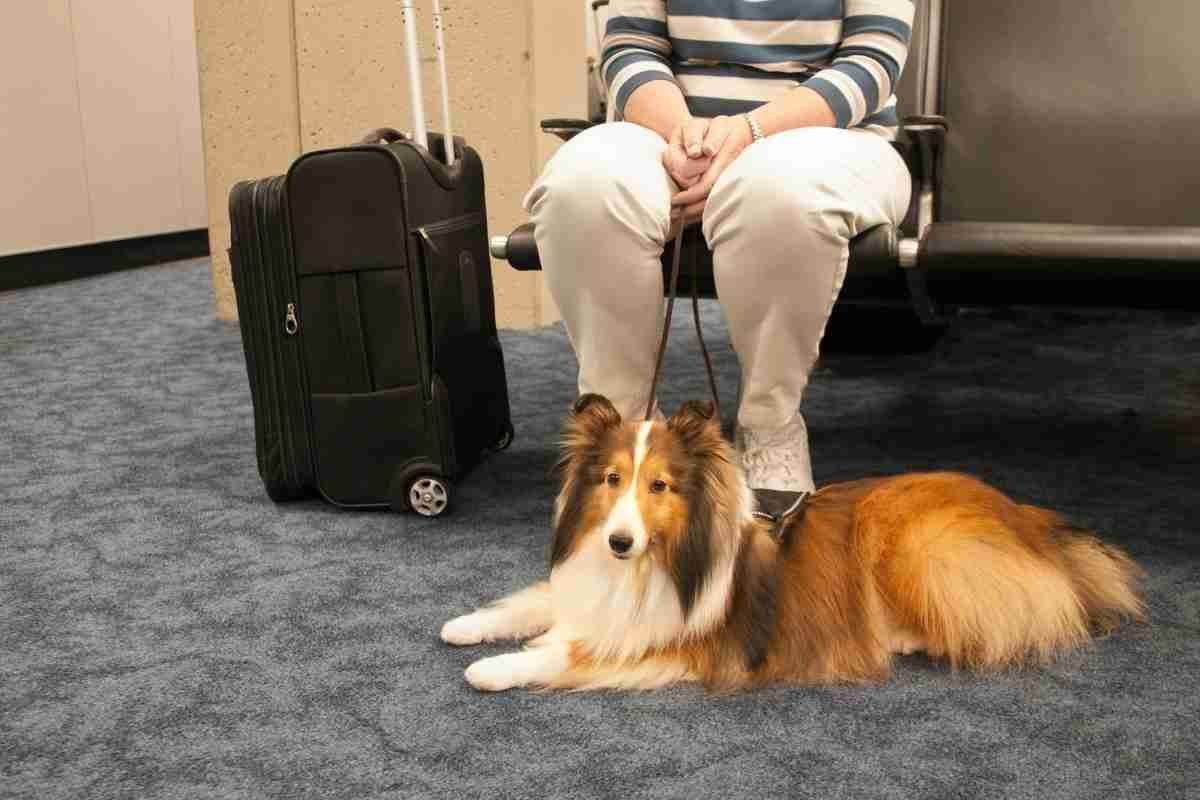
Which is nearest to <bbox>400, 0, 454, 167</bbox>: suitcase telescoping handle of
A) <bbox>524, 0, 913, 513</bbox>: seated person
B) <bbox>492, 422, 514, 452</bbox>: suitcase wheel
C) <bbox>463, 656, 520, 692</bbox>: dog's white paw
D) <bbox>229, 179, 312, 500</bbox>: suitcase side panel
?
<bbox>229, 179, 312, 500</bbox>: suitcase side panel

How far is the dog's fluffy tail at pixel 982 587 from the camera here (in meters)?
1.42

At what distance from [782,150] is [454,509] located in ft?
2.78

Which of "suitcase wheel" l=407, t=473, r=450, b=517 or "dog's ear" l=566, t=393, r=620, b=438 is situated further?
"suitcase wheel" l=407, t=473, r=450, b=517

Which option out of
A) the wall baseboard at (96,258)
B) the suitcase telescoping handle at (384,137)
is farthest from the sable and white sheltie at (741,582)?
the wall baseboard at (96,258)

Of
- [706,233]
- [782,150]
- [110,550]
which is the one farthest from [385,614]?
[782,150]

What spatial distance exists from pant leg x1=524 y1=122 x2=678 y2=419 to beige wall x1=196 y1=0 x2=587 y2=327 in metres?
1.99

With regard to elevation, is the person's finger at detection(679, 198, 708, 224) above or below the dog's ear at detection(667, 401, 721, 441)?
above

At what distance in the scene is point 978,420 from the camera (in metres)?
2.66

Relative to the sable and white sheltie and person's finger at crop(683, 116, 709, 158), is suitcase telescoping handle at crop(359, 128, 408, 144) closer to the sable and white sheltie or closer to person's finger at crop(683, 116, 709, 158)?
person's finger at crop(683, 116, 709, 158)

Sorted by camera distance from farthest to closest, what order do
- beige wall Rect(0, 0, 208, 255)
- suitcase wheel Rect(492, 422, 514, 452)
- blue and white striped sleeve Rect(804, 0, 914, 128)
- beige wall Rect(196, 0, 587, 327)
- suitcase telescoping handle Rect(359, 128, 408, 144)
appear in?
1. beige wall Rect(0, 0, 208, 255)
2. beige wall Rect(196, 0, 587, 327)
3. suitcase wheel Rect(492, 422, 514, 452)
4. suitcase telescoping handle Rect(359, 128, 408, 144)
5. blue and white striped sleeve Rect(804, 0, 914, 128)

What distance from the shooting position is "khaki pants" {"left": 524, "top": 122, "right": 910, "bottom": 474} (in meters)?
1.58

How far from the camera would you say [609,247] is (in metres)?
1.65

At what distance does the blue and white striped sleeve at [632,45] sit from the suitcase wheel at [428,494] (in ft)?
2.20

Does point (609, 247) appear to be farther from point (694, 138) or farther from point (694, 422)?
point (694, 422)
